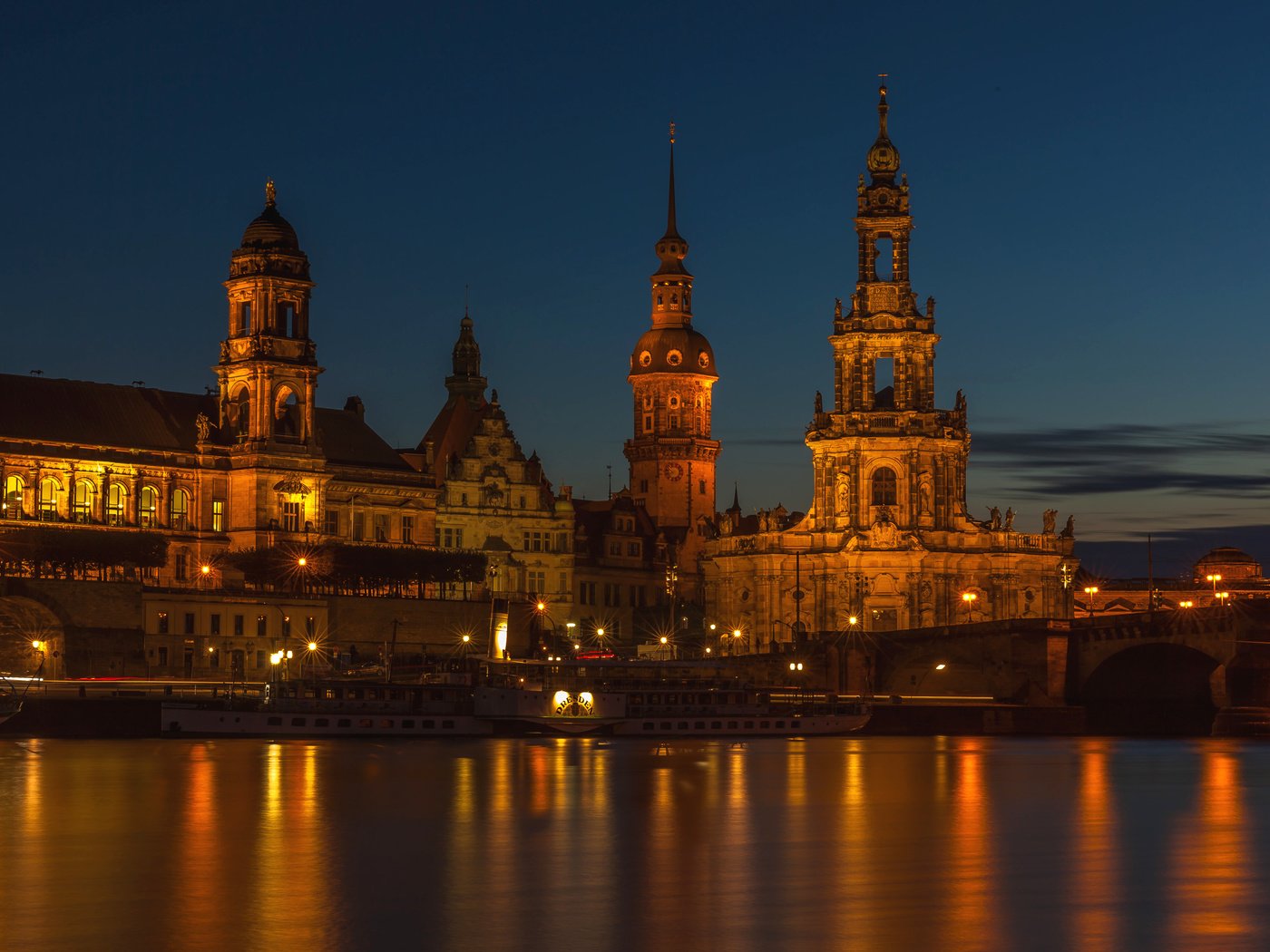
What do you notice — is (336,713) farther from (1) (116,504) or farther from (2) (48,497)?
(1) (116,504)

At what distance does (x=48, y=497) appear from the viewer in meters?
143

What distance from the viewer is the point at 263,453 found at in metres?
148

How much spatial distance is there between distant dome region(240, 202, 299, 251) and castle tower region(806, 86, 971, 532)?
36.1 meters

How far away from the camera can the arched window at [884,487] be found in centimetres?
15775

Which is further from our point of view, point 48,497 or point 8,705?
point 48,497

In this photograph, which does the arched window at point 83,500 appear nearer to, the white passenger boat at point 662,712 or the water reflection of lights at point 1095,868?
the white passenger boat at point 662,712

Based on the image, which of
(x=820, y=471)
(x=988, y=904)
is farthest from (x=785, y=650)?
(x=988, y=904)

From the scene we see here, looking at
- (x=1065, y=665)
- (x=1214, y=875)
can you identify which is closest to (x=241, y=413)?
(x=1065, y=665)

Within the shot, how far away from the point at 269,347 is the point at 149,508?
12265 millimetres

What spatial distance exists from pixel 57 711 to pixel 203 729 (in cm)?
630

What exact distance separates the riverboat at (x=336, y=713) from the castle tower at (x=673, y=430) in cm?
8239

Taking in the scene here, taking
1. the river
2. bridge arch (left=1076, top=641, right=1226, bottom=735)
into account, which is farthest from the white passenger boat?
bridge arch (left=1076, top=641, right=1226, bottom=735)

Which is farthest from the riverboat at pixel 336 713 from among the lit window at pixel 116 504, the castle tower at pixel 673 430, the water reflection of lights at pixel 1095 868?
the castle tower at pixel 673 430

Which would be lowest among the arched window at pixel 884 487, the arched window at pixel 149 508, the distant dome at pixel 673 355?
the arched window at pixel 149 508
